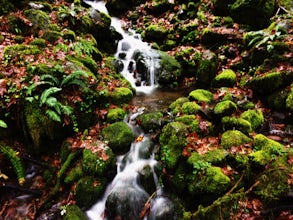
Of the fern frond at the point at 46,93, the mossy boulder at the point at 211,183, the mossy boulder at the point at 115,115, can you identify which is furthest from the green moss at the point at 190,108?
the fern frond at the point at 46,93

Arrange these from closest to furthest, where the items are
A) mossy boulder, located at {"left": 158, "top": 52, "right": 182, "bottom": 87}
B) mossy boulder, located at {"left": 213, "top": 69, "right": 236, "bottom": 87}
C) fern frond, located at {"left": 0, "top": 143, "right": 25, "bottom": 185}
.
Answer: fern frond, located at {"left": 0, "top": 143, "right": 25, "bottom": 185}
mossy boulder, located at {"left": 213, "top": 69, "right": 236, "bottom": 87}
mossy boulder, located at {"left": 158, "top": 52, "right": 182, "bottom": 87}

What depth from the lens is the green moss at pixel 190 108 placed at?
20.2 feet

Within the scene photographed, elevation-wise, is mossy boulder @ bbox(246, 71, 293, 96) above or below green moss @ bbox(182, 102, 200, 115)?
above

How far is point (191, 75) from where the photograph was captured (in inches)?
382

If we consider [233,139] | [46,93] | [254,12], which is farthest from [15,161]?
[254,12]

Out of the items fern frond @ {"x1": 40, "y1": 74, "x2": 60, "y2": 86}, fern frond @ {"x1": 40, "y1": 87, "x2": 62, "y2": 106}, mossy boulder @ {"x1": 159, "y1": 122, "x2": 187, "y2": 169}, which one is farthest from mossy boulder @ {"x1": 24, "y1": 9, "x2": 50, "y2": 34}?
mossy boulder @ {"x1": 159, "y1": 122, "x2": 187, "y2": 169}

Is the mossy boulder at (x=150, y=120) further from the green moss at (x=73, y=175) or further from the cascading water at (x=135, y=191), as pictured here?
the green moss at (x=73, y=175)

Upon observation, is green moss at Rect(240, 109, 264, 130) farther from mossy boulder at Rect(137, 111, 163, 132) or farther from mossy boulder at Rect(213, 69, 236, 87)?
mossy boulder at Rect(137, 111, 163, 132)

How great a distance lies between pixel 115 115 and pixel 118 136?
0.91 meters

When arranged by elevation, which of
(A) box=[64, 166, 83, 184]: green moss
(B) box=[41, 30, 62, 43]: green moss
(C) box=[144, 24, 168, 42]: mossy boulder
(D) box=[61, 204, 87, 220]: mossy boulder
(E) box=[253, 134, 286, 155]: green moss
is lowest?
(D) box=[61, 204, 87, 220]: mossy boulder

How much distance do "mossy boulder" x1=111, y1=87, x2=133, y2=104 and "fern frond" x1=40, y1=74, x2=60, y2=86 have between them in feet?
6.25

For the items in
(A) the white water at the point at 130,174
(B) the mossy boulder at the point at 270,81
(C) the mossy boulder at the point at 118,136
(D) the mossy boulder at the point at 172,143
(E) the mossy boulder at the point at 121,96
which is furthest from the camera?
(E) the mossy boulder at the point at 121,96

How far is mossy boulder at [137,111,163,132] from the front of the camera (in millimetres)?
6250

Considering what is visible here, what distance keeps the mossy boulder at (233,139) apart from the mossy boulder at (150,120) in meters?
1.79
